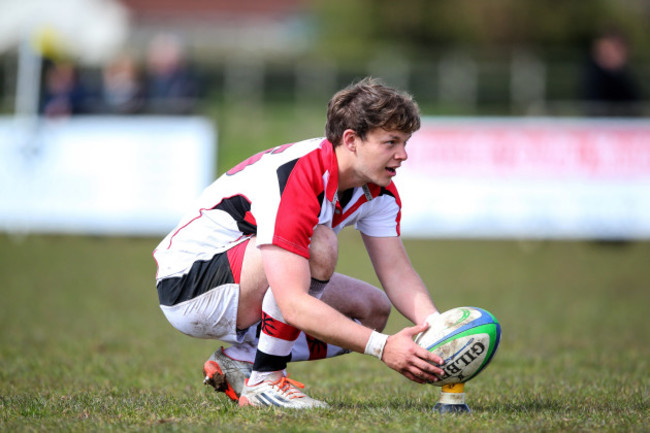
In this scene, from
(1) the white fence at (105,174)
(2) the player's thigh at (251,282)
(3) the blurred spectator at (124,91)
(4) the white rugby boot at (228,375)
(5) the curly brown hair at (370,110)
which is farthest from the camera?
(3) the blurred spectator at (124,91)

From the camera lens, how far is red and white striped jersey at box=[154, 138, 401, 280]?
4219mm

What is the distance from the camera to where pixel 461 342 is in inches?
166

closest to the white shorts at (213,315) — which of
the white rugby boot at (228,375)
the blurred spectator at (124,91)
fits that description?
the white rugby boot at (228,375)

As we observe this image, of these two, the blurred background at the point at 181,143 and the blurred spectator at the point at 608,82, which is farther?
the blurred spectator at the point at 608,82

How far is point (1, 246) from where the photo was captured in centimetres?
1409

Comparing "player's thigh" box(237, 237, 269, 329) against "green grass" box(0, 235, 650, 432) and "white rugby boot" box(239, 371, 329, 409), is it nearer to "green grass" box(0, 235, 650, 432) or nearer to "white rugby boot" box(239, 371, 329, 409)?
"white rugby boot" box(239, 371, 329, 409)

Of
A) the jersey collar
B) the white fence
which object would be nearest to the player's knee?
the jersey collar

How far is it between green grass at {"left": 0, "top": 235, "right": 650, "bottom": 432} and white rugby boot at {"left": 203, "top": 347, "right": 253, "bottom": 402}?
0.07 meters

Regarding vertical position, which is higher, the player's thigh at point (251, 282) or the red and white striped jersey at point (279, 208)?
the red and white striped jersey at point (279, 208)

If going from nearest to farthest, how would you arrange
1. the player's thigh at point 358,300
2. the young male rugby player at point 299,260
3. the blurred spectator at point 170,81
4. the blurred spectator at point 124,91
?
the young male rugby player at point 299,260
the player's thigh at point 358,300
the blurred spectator at point 124,91
the blurred spectator at point 170,81

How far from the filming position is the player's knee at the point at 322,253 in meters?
4.34

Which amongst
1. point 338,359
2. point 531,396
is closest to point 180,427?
point 531,396

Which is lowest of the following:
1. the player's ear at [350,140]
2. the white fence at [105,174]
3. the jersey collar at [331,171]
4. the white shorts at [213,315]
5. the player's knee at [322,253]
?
the white fence at [105,174]

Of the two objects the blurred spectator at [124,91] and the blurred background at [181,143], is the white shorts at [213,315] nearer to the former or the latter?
the blurred background at [181,143]
